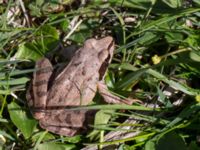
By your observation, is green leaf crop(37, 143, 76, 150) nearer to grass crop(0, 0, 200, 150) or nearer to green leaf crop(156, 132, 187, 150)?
grass crop(0, 0, 200, 150)

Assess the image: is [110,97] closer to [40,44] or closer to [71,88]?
[71,88]

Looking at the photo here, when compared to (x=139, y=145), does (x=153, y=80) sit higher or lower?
higher

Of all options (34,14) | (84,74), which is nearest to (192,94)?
(84,74)

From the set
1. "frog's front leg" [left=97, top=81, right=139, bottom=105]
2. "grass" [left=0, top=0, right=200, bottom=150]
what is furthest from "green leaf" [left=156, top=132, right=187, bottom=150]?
"frog's front leg" [left=97, top=81, right=139, bottom=105]

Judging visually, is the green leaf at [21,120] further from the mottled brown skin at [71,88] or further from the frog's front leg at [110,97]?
the frog's front leg at [110,97]

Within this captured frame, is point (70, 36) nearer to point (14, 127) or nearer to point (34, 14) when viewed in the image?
point (34, 14)

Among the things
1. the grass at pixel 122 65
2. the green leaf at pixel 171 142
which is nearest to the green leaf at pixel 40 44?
the grass at pixel 122 65
